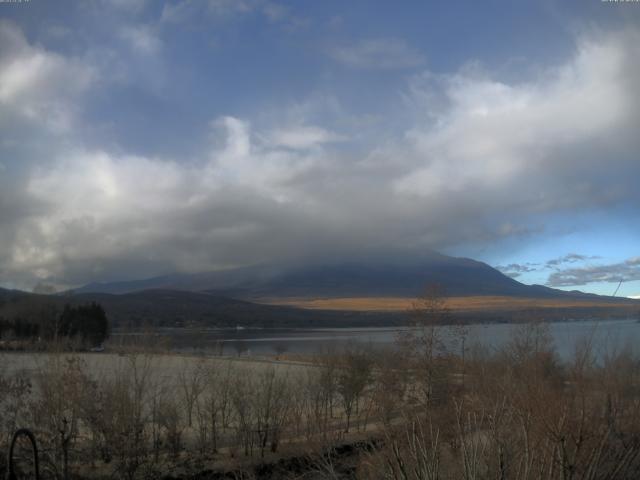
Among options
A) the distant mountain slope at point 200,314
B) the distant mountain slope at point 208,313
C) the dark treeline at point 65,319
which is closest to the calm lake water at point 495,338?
the dark treeline at point 65,319

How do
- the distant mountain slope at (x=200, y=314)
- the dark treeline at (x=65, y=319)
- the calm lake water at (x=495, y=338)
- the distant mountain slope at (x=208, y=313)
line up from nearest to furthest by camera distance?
the calm lake water at (x=495, y=338), the dark treeline at (x=65, y=319), the distant mountain slope at (x=200, y=314), the distant mountain slope at (x=208, y=313)

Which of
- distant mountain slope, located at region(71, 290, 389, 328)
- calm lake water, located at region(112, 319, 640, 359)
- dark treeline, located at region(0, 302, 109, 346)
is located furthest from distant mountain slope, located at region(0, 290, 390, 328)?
dark treeline, located at region(0, 302, 109, 346)

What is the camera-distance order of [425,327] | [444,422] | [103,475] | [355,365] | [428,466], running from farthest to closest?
[355,365] < [425,327] < [103,475] < [444,422] < [428,466]

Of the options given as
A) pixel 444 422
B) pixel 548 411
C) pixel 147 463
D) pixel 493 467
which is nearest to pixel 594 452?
pixel 548 411

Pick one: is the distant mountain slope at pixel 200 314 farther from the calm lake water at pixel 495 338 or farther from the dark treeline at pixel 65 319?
the dark treeline at pixel 65 319

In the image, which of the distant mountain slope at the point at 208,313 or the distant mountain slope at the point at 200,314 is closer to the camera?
the distant mountain slope at the point at 200,314

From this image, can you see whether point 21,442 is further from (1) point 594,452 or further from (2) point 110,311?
(2) point 110,311

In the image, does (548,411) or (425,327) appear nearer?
(548,411)

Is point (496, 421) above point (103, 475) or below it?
above

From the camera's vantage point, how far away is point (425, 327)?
26969 mm

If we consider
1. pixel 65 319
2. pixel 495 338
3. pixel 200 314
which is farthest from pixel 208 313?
pixel 495 338

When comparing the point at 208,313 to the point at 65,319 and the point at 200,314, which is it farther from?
the point at 65,319

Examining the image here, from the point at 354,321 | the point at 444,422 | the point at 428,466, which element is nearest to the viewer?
the point at 428,466

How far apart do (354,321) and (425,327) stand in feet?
484
